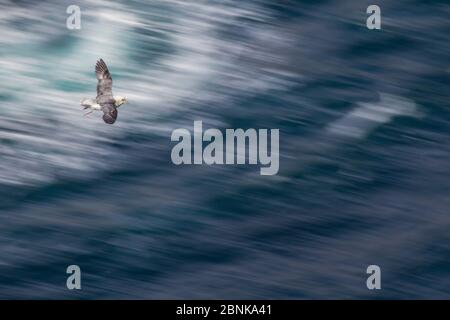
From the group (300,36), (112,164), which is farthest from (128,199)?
(300,36)

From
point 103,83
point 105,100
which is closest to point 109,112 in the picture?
point 105,100

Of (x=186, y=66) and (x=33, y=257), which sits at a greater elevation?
(x=186, y=66)

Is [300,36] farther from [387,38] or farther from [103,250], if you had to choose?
[103,250]

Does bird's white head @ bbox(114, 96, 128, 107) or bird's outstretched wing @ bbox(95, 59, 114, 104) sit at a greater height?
bird's outstretched wing @ bbox(95, 59, 114, 104)

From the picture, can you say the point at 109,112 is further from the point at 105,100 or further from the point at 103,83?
the point at 103,83

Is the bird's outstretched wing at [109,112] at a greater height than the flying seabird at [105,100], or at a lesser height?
lesser
